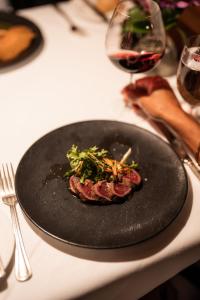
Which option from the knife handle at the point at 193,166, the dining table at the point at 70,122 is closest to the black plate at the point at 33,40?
the dining table at the point at 70,122

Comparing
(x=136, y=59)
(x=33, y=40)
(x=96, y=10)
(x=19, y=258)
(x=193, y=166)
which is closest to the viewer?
(x=19, y=258)

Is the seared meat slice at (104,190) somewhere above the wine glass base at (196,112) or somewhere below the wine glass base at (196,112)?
above

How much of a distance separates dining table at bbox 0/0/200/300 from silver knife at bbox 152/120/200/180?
0.04 feet

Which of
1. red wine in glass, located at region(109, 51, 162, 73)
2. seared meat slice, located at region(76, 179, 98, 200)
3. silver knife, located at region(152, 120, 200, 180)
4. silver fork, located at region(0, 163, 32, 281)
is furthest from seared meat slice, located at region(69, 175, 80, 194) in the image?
red wine in glass, located at region(109, 51, 162, 73)

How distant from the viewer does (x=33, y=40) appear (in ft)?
4.06

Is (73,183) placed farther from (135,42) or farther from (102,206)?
(135,42)

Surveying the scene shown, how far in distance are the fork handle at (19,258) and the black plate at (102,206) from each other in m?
0.04

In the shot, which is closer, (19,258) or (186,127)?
(19,258)

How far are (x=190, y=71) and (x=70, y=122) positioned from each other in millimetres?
346

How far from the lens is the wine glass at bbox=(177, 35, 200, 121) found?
33.7 inches

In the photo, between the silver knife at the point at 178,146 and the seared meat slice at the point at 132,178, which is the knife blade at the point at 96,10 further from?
the seared meat slice at the point at 132,178

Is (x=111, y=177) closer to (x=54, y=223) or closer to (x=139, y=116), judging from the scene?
(x=54, y=223)

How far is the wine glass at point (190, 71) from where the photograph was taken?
0.85 m

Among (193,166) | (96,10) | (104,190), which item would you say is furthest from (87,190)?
(96,10)
